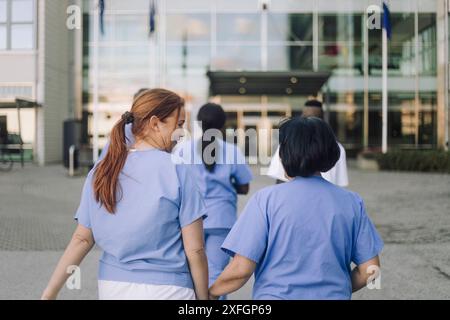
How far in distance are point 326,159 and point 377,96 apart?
20442mm

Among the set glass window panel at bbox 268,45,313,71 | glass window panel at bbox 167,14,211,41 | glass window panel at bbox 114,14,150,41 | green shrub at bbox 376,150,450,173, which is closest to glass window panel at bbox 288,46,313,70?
glass window panel at bbox 268,45,313,71

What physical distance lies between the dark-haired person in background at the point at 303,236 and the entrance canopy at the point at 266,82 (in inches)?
696

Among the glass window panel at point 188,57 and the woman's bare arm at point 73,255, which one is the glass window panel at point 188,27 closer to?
the glass window panel at point 188,57

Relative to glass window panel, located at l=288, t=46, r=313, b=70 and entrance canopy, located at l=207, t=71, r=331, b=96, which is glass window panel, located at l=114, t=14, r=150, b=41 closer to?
entrance canopy, located at l=207, t=71, r=331, b=96

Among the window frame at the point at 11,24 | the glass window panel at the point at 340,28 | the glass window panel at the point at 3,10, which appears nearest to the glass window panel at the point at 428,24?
the window frame at the point at 11,24

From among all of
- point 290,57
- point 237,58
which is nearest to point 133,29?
point 237,58

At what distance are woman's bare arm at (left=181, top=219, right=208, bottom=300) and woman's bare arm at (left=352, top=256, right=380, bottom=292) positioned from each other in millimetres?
472

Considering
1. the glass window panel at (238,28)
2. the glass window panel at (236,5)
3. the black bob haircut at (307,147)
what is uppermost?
the glass window panel at (236,5)

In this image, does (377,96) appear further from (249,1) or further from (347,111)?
(249,1)

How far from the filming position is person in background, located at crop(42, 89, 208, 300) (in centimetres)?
192

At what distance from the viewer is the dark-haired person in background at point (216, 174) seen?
3.44 metres

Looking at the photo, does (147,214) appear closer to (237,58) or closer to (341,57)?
(237,58)

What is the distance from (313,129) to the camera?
6.57 feet
